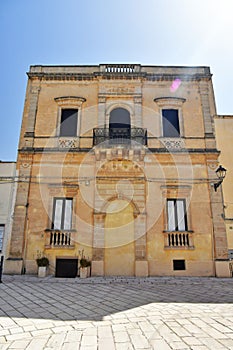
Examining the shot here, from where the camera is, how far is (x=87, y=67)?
1283 cm

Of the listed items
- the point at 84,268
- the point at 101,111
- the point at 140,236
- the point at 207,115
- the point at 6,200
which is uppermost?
the point at 101,111

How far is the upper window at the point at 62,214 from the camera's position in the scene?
1037 cm

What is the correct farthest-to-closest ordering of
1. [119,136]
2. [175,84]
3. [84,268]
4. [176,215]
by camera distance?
[175,84]
[119,136]
[176,215]
[84,268]

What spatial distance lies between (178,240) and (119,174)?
3.92 m

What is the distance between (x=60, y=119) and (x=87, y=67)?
11.3 feet

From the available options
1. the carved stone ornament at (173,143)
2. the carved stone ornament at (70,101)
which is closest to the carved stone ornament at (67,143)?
the carved stone ornament at (70,101)

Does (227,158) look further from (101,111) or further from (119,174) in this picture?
(101,111)

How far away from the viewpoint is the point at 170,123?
12.0 m

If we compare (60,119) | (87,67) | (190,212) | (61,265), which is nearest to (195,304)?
(190,212)

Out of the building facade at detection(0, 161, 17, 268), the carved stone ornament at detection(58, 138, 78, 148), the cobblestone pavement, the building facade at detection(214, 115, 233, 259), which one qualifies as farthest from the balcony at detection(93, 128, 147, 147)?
the cobblestone pavement

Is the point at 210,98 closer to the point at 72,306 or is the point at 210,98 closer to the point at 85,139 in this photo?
the point at 85,139

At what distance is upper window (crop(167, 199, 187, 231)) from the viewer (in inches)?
407

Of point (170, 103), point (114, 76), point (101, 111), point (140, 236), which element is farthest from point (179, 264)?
point (114, 76)

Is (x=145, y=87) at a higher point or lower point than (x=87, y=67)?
lower
